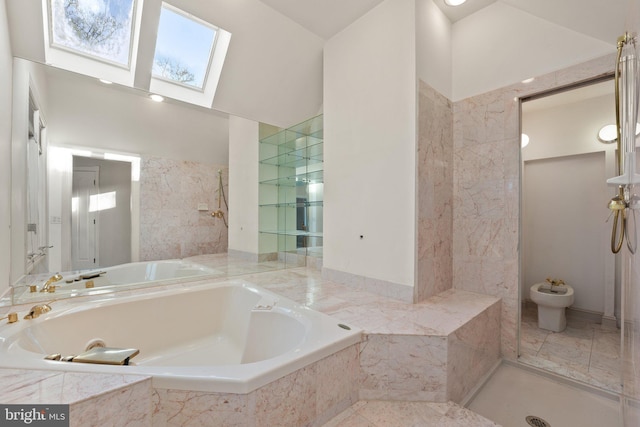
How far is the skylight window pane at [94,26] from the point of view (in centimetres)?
169

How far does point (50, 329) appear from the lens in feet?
4.60

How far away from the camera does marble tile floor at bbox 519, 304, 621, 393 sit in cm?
172

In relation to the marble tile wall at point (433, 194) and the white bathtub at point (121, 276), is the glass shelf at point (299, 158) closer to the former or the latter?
the marble tile wall at point (433, 194)

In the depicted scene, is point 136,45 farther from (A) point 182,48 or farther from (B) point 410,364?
Result: (B) point 410,364

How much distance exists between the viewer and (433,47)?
6.43 feet

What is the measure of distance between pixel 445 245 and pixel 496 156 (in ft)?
2.53

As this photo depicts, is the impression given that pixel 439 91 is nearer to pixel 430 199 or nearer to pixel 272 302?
pixel 430 199

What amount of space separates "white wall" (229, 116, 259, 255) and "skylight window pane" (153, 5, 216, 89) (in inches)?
18.9

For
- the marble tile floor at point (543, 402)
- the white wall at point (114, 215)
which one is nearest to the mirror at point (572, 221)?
the marble tile floor at point (543, 402)

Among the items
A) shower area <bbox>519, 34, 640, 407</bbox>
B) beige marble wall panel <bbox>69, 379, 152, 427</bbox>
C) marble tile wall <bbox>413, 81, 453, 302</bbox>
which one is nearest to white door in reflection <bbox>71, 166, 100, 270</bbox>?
beige marble wall panel <bbox>69, 379, 152, 427</bbox>

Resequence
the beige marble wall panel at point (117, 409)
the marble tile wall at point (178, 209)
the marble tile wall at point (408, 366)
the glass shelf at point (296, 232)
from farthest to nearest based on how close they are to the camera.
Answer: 1. the glass shelf at point (296, 232)
2. the marble tile wall at point (178, 209)
3. the marble tile wall at point (408, 366)
4. the beige marble wall panel at point (117, 409)

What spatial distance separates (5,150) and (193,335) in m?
1.56

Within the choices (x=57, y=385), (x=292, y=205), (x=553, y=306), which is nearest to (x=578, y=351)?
(x=553, y=306)

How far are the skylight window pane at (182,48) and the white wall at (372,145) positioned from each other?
1.04 metres
